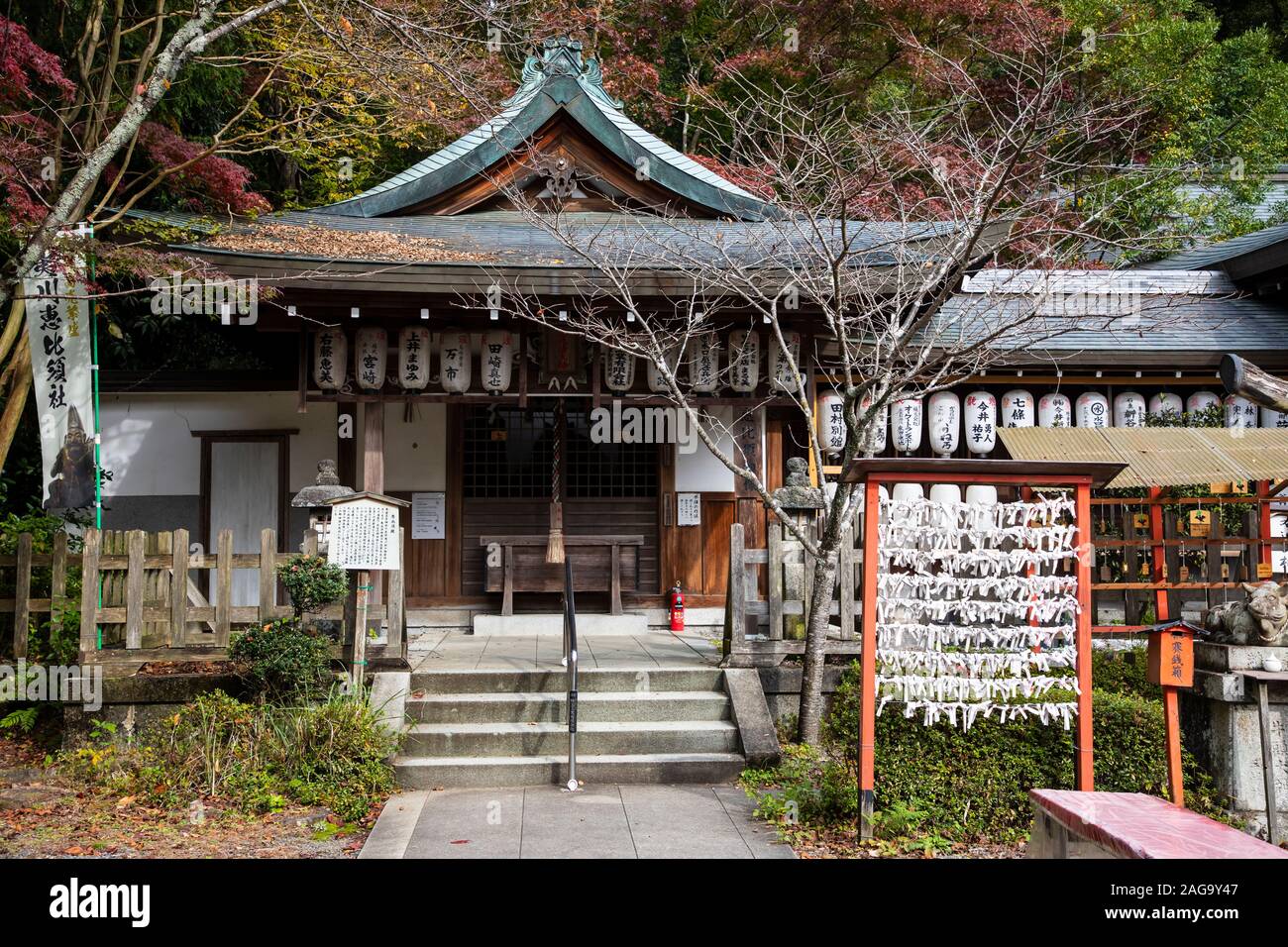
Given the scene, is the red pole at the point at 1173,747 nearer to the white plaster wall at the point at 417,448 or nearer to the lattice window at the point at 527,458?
the lattice window at the point at 527,458

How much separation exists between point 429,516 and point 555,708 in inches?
217

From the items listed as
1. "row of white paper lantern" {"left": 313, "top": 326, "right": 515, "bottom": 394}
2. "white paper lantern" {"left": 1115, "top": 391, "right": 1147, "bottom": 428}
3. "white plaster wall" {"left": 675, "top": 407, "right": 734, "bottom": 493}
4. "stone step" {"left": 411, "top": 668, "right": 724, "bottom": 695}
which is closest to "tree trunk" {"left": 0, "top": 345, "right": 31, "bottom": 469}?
"row of white paper lantern" {"left": 313, "top": 326, "right": 515, "bottom": 394}

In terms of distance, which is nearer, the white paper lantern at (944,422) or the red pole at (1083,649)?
the red pole at (1083,649)

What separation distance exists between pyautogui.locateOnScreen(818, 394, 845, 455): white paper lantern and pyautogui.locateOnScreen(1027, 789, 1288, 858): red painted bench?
8610 millimetres

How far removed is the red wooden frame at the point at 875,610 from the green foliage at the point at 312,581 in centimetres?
446

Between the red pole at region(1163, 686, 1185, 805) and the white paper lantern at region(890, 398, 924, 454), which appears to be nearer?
the red pole at region(1163, 686, 1185, 805)

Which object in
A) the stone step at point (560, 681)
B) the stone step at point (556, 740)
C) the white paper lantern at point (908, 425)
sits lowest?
the stone step at point (556, 740)

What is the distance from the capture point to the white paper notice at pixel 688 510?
1386 centimetres

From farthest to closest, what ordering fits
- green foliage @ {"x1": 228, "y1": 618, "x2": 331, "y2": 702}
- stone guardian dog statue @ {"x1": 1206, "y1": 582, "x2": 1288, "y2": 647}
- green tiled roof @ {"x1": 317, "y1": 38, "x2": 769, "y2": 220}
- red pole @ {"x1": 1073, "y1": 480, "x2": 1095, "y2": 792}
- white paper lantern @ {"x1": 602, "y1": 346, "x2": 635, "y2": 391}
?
green tiled roof @ {"x1": 317, "y1": 38, "x2": 769, "y2": 220}, white paper lantern @ {"x1": 602, "y1": 346, "x2": 635, "y2": 391}, green foliage @ {"x1": 228, "y1": 618, "x2": 331, "y2": 702}, stone guardian dog statue @ {"x1": 1206, "y1": 582, "x2": 1288, "y2": 647}, red pole @ {"x1": 1073, "y1": 480, "x2": 1095, "y2": 792}

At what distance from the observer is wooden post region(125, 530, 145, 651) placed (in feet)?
28.6

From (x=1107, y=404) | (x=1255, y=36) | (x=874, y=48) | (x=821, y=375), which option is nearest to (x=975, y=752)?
→ (x=821, y=375)

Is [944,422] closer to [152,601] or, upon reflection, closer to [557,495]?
[557,495]

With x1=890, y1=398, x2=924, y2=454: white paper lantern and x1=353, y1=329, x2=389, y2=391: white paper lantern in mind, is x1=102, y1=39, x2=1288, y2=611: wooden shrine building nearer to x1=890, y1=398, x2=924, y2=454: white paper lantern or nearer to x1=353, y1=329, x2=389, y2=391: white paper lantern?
x1=890, y1=398, x2=924, y2=454: white paper lantern

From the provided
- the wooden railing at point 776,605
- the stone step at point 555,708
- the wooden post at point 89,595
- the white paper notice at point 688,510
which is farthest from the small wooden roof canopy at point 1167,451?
the wooden post at point 89,595
